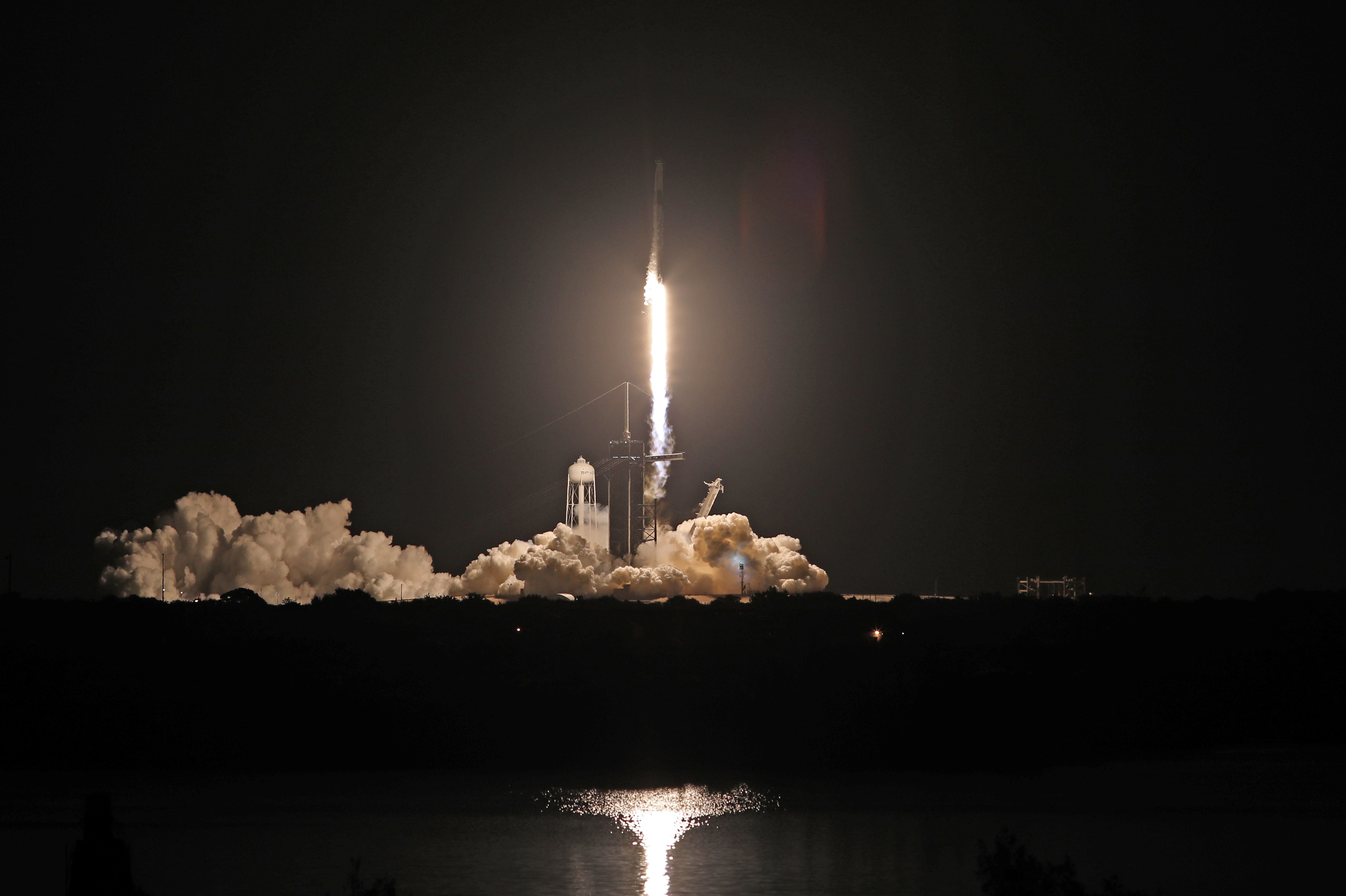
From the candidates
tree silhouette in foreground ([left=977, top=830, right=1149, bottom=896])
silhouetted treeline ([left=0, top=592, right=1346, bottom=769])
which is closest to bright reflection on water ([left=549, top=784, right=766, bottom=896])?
silhouetted treeline ([left=0, top=592, right=1346, bottom=769])

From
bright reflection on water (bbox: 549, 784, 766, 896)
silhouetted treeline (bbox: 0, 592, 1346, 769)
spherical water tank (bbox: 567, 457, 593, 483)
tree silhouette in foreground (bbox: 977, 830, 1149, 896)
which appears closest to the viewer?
tree silhouette in foreground (bbox: 977, 830, 1149, 896)

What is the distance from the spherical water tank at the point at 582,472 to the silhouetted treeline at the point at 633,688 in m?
17.2

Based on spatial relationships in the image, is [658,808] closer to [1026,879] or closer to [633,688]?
[633,688]

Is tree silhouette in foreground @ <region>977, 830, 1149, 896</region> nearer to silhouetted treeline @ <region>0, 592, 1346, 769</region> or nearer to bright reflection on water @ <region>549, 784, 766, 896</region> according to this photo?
bright reflection on water @ <region>549, 784, 766, 896</region>

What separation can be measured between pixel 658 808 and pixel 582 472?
42247mm

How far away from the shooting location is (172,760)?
71.9 meters

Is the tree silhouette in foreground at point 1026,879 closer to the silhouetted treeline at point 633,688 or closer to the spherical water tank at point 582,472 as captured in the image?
the silhouetted treeline at point 633,688

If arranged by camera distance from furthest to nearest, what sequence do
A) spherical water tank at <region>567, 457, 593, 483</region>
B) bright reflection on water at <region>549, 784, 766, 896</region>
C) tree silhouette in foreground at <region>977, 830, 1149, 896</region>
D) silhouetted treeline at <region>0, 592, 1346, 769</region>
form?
spherical water tank at <region>567, 457, 593, 483</region>, silhouetted treeline at <region>0, 592, 1346, 769</region>, bright reflection on water at <region>549, 784, 766, 896</region>, tree silhouette in foreground at <region>977, 830, 1149, 896</region>

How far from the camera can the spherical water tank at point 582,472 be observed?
10031cm

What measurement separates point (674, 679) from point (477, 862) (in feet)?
92.3

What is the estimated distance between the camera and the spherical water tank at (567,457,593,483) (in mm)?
100312

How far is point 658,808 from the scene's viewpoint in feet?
198

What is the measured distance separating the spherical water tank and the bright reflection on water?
35.5 m

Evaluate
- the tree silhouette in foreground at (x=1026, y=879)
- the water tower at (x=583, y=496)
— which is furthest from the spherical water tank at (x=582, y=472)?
the tree silhouette in foreground at (x=1026, y=879)
